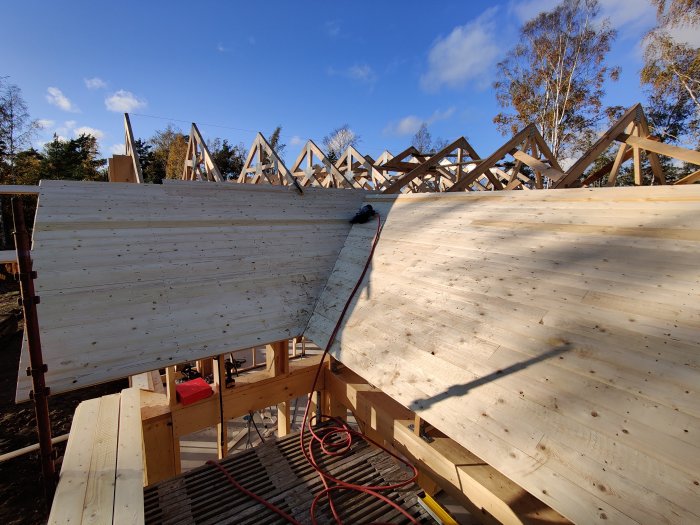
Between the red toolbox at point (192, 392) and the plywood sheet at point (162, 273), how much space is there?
4.37 feet

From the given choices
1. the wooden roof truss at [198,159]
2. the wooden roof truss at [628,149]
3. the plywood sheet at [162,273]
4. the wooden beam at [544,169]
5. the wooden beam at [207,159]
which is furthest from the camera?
the wooden roof truss at [198,159]

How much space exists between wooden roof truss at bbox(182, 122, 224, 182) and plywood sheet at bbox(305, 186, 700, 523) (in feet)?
14.2

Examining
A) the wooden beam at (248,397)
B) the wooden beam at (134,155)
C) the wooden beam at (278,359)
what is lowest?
the wooden beam at (248,397)

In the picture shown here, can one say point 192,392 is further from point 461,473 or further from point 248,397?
point 461,473

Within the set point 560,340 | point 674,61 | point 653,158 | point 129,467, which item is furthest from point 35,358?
point 674,61

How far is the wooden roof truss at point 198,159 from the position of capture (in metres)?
6.61

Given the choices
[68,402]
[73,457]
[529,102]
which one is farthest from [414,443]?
[529,102]

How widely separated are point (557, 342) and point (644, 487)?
858mm

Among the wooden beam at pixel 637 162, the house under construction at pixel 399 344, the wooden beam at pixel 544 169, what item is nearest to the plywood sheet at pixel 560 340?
the house under construction at pixel 399 344

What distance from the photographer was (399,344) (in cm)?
274

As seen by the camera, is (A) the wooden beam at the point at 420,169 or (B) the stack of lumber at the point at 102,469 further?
(A) the wooden beam at the point at 420,169

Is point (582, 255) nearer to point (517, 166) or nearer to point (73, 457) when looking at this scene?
point (517, 166)

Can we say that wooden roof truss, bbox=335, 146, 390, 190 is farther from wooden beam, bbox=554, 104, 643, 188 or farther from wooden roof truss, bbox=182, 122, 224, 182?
wooden beam, bbox=554, 104, 643, 188

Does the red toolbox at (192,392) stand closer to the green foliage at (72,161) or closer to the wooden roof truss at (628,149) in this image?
the wooden roof truss at (628,149)
